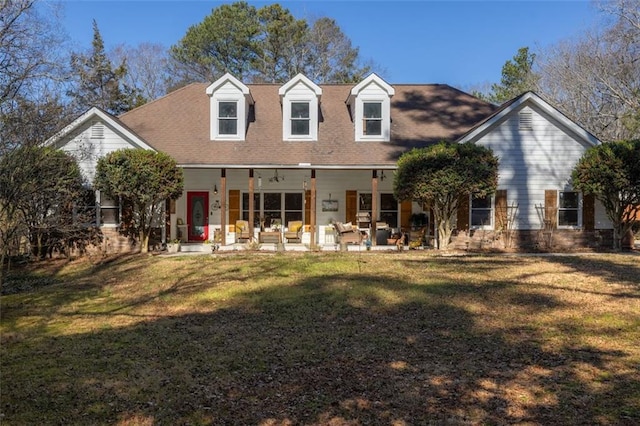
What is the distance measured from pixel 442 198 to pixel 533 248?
4.00 m

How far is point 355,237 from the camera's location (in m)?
15.4

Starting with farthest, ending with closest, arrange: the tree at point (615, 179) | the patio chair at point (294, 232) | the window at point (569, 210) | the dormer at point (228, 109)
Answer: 1. the dormer at point (228, 109)
2. the patio chair at point (294, 232)
3. the window at point (569, 210)
4. the tree at point (615, 179)

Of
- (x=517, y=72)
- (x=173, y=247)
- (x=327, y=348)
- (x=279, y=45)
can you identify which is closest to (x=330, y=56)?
(x=279, y=45)

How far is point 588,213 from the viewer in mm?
15477

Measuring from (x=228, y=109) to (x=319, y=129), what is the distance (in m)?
3.48

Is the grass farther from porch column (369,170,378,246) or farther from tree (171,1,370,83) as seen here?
tree (171,1,370,83)

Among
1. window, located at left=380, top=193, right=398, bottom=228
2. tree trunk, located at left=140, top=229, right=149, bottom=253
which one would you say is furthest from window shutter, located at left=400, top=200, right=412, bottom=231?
tree trunk, located at left=140, top=229, right=149, bottom=253

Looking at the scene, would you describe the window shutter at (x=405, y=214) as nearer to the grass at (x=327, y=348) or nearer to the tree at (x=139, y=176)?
the grass at (x=327, y=348)

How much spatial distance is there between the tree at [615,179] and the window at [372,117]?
6781mm

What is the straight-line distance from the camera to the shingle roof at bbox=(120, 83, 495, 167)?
1603 cm

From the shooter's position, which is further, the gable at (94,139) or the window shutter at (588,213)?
the window shutter at (588,213)

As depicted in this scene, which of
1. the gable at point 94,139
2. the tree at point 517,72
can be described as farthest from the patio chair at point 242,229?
the tree at point 517,72

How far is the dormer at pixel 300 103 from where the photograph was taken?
1697 cm

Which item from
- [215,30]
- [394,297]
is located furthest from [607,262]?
[215,30]
